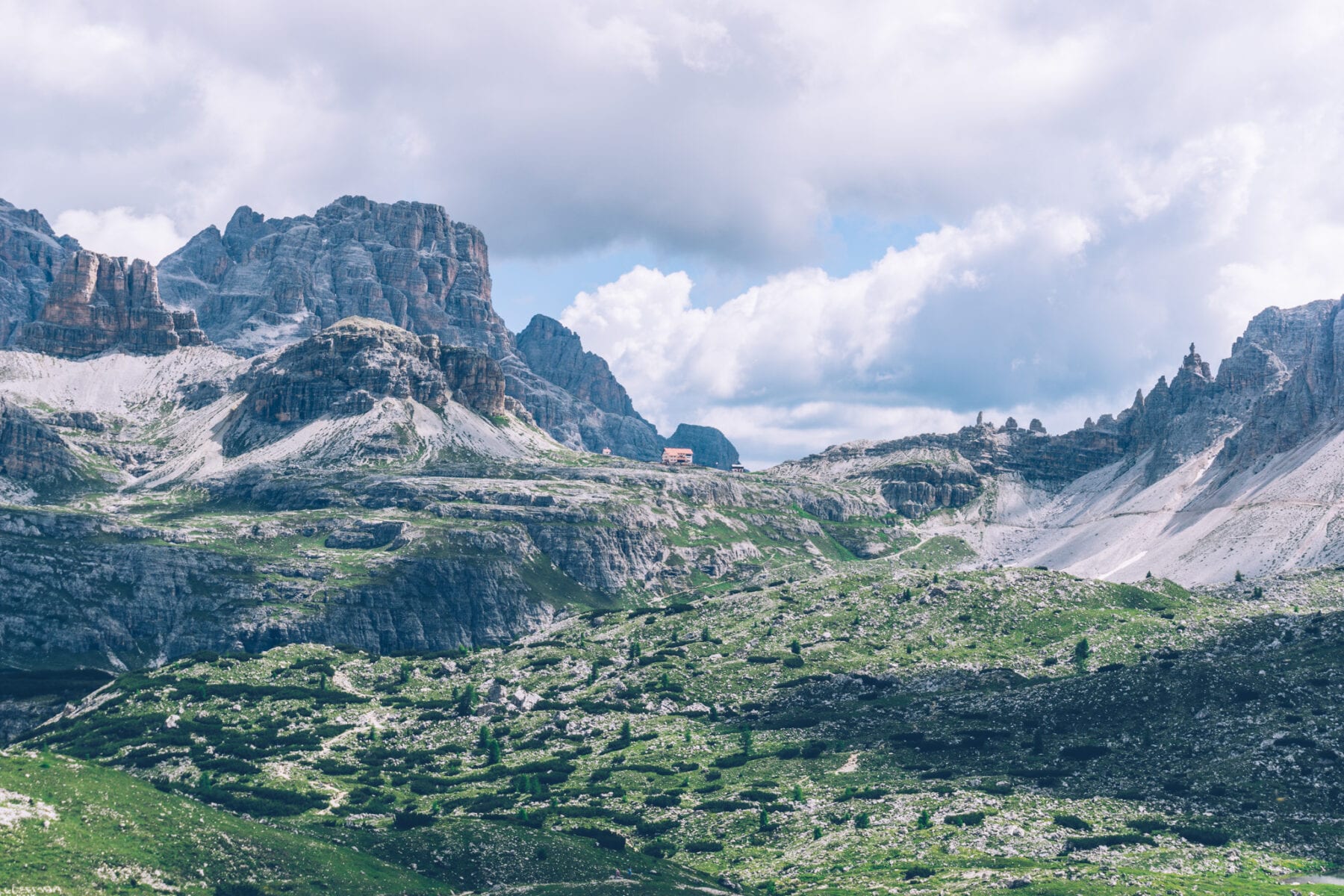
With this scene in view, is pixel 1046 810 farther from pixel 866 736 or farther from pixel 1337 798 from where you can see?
pixel 866 736

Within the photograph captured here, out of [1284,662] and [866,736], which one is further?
[866,736]

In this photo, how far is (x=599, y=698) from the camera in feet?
609

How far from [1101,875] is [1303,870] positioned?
16605 millimetres

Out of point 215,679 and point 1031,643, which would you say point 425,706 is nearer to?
point 215,679

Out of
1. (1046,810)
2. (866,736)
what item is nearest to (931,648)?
(866,736)

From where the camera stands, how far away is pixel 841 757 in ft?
477

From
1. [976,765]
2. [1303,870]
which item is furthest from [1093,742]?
[1303,870]

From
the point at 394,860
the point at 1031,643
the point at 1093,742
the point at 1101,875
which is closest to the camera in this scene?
the point at 1101,875

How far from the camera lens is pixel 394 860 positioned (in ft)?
341

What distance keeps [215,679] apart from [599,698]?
61.3 meters

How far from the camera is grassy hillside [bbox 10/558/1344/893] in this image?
105312 mm

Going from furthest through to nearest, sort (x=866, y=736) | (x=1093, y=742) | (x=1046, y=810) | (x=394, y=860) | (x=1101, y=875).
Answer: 1. (x=866, y=736)
2. (x=1093, y=742)
3. (x=1046, y=810)
4. (x=394, y=860)
5. (x=1101, y=875)

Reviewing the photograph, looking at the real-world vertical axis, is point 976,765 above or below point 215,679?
below

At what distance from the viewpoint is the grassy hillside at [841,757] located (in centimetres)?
10531
